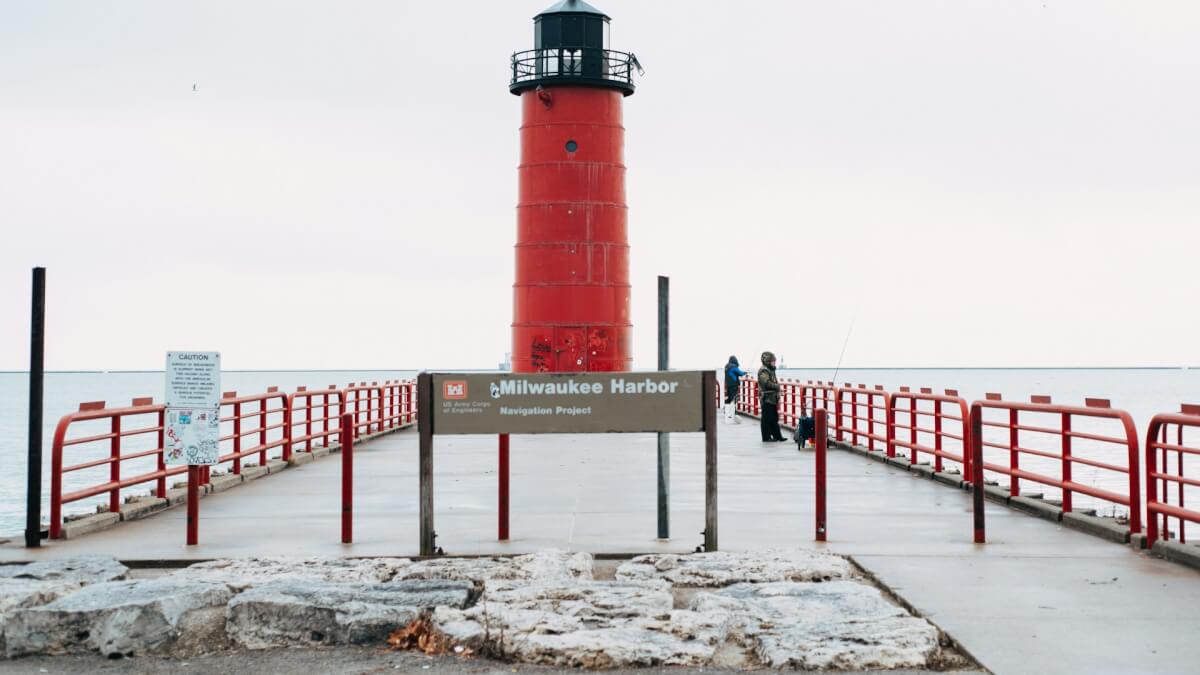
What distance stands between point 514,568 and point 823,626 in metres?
2.11

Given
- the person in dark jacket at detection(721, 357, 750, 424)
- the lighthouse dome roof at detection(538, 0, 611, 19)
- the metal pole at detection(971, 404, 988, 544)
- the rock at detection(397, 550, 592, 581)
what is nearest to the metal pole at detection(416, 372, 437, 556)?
the rock at detection(397, 550, 592, 581)

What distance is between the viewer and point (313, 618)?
5.92 m

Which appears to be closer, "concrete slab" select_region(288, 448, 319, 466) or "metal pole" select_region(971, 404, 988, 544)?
"metal pole" select_region(971, 404, 988, 544)

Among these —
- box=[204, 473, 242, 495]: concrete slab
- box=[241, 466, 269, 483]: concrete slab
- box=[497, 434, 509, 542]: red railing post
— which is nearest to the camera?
box=[497, 434, 509, 542]: red railing post

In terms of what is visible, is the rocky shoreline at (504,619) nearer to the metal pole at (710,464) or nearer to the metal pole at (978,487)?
the metal pole at (710,464)

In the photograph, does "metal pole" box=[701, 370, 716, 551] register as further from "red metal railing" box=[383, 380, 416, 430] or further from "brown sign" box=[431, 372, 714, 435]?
"red metal railing" box=[383, 380, 416, 430]

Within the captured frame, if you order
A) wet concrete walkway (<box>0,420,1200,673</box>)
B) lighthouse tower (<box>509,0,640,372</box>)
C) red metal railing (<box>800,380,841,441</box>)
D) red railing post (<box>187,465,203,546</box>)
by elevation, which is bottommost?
wet concrete walkway (<box>0,420,1200,673</box>)

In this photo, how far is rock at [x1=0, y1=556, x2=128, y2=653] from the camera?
243 inches

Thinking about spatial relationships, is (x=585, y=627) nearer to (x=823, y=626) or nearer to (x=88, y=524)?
(x=823, y=626)

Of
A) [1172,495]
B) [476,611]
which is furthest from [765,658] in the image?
[1172,495]

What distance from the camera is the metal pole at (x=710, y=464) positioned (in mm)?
8375

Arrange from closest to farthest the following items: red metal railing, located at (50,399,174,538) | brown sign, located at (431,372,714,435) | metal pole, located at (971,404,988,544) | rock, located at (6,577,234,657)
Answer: rock, located at (6,577,234,657) → brown sign, located at (431,372,714,435) → metal pole, located at (971,404,988,544) → red metal railing, located at (50,399,174,538)

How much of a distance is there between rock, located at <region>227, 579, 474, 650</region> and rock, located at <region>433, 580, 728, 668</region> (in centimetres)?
25

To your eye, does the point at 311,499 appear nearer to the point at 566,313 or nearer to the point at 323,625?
the point at 323,625
